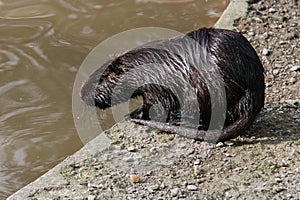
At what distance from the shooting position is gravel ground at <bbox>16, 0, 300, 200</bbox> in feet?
12.2

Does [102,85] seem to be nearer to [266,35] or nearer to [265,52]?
[265,52]

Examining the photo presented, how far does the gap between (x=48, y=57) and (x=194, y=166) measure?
2.19 meters

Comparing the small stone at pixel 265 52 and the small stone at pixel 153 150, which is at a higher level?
the small stone at pixel 265 52

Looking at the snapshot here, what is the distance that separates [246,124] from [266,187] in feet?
1.59

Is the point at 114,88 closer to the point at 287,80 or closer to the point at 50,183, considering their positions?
the point at 50,183

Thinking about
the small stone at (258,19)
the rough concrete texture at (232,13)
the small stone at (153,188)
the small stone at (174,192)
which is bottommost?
the small stone at (174,192)

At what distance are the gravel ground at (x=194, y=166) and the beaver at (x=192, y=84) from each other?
13cm

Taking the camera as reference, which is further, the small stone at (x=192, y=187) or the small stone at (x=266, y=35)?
the small stone at (x=266, y=35)

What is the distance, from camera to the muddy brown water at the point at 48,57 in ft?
14.9

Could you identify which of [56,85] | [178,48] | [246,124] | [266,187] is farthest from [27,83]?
[266,187]

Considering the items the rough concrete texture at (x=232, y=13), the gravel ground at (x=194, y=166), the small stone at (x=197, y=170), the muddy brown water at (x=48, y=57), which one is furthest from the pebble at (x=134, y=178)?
Answer: the rough concrete texture at (x=232, y=13)

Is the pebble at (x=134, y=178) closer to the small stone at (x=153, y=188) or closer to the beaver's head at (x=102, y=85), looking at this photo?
the small stone at (x=153, y=188)

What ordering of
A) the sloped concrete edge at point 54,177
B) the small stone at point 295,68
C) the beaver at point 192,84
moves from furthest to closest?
the small stone at point 295,68 → the beaver at point 192,84 → the sloped concrete edge at point 54,177

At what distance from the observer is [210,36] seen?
13.6 feet
